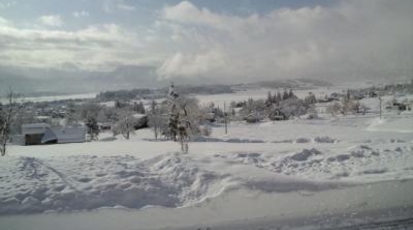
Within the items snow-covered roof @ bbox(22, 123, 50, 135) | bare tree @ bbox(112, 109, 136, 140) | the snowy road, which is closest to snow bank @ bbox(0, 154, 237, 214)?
the snowy road

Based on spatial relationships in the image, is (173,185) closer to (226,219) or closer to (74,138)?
(226,219)

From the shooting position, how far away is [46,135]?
61156mm

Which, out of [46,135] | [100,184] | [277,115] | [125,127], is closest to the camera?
[100,184]

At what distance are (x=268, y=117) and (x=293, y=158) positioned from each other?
4127 inches

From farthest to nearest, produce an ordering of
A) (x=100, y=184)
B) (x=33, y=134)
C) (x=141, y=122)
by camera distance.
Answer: (x=141, y=122) → (x=33, y=134) → (x=100, y=184)

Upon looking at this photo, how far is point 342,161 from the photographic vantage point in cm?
2069

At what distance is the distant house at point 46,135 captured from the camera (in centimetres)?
5945

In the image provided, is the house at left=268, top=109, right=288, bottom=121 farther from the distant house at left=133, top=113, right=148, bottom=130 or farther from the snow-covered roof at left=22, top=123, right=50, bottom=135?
the snow-covered roof at left=22, top=123, right=50, bottom=135

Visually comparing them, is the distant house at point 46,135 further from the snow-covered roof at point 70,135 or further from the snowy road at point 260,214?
the snowy road at point 260,214

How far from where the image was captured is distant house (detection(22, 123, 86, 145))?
195 ft

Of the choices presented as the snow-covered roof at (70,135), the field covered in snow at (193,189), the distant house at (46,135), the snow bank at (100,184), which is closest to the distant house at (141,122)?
the snow-covered roof at (70,135)

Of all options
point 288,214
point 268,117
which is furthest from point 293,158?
point 268,117

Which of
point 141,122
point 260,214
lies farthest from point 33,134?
point 260,214

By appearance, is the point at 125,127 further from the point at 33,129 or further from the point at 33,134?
the point at 33,134
